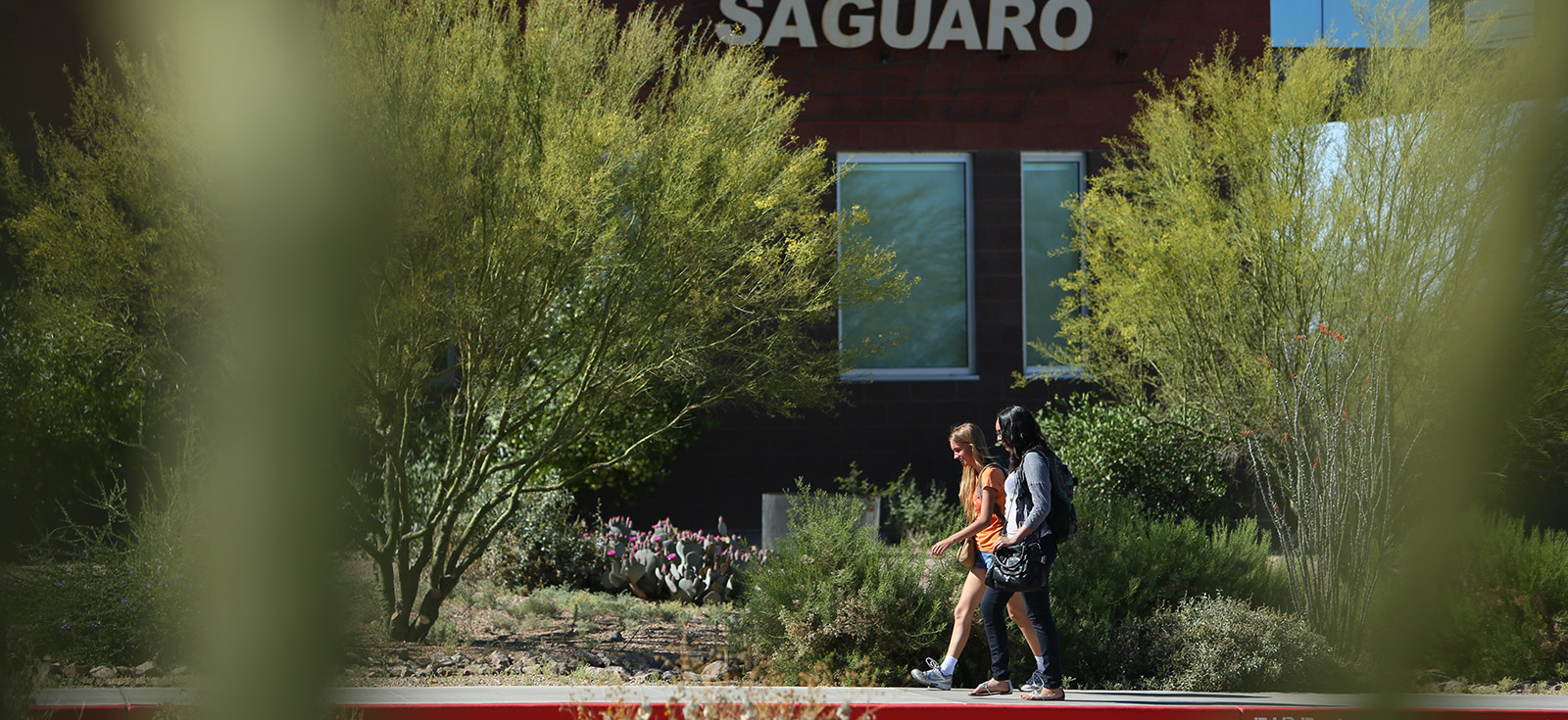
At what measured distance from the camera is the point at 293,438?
747 mm

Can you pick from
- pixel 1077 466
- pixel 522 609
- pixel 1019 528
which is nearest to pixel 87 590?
pixel 522 609

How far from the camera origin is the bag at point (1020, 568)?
17.4 feet

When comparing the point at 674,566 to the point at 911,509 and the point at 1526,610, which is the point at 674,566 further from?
the point at 1526,610

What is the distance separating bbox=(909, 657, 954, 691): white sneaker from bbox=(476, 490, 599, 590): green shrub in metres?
4.49

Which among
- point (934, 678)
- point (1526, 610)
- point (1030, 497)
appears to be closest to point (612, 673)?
point (934, 678)

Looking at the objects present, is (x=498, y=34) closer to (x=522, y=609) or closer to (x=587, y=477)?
(x=522, y=609)

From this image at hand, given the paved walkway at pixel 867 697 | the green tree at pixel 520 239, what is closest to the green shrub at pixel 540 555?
the green tree at pixel 520 239

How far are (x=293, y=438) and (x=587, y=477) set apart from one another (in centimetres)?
1036

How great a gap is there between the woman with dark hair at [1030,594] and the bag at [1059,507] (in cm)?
5

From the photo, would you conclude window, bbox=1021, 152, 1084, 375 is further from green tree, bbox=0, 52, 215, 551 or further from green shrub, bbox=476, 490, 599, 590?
green tree, bbox=0, 52, 215, 551

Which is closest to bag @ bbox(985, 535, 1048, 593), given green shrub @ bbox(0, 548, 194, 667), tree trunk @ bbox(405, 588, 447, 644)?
tree trunk @ bbox(405, 588, 447, 644)

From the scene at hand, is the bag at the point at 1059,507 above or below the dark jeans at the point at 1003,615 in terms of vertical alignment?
above

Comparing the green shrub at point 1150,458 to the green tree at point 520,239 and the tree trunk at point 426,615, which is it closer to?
the green tree at point 520,239

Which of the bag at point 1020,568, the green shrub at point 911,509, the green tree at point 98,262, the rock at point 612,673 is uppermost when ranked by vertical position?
the green tree at point 98,262
